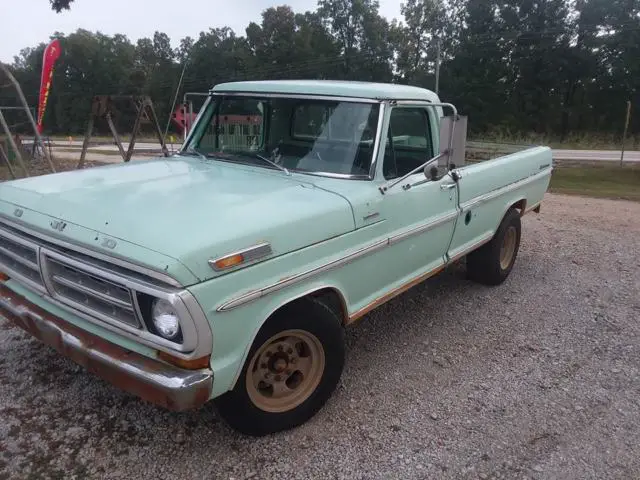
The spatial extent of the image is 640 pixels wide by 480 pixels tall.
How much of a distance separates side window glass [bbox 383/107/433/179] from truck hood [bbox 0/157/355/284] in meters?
0.70

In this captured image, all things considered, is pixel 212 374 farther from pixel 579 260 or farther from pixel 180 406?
pixel 579 260

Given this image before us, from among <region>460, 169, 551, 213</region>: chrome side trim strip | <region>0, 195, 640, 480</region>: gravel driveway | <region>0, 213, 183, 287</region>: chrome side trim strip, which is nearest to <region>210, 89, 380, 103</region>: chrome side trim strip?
<region>460, 169, 551, 213</region>: chrome side trim strip

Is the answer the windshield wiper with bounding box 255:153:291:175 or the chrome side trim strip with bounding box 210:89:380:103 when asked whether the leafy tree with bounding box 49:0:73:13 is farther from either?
the windshield wiper with bounding box 255:153:291:175

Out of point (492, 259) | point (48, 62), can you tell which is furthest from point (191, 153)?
point (48, 62)

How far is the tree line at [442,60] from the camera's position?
47406mm

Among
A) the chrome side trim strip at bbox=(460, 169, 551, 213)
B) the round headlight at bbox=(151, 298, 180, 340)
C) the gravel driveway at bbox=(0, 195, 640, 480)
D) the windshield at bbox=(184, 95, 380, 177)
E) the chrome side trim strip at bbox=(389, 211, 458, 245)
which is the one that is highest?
the windshield at bbox=(184, 95, 380, 177)

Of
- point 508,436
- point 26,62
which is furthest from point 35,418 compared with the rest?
point 26,62

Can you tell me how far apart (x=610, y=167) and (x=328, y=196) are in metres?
18.2

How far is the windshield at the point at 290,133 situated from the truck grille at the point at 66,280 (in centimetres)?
155

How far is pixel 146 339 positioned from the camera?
241 cm

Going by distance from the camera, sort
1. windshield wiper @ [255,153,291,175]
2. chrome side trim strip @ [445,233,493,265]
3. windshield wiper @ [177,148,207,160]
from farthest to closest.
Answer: chrome side trim strip @ [445,233,493,265] < windshield wiper @ [177,148,207,160] < windshield wiper @ [255,153,291,175]

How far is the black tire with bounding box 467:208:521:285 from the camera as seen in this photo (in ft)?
16.8

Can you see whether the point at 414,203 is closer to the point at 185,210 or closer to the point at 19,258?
the point at 185,210

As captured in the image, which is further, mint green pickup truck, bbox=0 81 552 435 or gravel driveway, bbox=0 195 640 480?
gravel driveway, bbox=0 195 640 480
